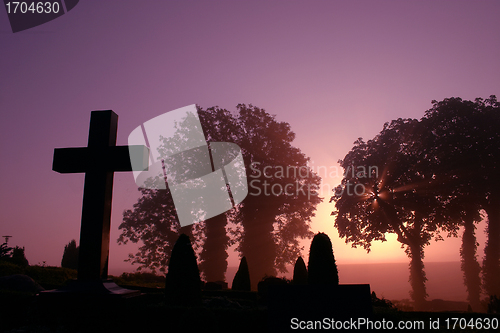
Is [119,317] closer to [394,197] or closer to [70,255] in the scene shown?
[394,197]

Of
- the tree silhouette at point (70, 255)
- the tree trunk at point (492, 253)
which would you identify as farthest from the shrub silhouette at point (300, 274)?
the tree silhouette at point (70, 255)

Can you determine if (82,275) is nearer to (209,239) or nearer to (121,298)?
(121,298)

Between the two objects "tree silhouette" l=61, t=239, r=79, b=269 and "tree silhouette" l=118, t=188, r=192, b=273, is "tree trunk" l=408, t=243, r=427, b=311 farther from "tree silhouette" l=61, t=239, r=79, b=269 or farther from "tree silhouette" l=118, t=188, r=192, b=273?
"tree silhouette" l=61, t=239, r=79, b=269

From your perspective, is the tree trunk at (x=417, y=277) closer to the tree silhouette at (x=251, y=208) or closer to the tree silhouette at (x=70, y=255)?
the tree silhouette at (x=251, y=208)

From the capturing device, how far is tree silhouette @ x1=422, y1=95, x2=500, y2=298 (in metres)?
25.0

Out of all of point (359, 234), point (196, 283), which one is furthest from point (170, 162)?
point (196, 283)

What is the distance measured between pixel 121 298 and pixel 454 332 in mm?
9674

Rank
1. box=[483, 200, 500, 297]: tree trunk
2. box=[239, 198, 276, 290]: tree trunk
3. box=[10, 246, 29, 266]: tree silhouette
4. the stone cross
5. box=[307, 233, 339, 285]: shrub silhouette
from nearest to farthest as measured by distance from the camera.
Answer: the stone cross, box=[307, 233, 339, 285]: shrub silhouette, box=[10, 246, 29, 266]: tree silhouette, box=[483, 200, 500, 297]: tree trunk, box=[239, 198, 276, 290]: tree trunk

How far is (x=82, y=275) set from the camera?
336 inches

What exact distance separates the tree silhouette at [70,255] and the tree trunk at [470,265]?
32050 mm

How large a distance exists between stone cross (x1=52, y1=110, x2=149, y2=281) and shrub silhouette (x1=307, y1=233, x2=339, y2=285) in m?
7.44

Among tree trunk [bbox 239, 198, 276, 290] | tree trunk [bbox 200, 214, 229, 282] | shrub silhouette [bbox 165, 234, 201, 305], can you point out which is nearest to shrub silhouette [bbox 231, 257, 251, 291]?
tree trunk [bbox 239, 198, 276, 290]

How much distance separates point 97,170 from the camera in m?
9.25

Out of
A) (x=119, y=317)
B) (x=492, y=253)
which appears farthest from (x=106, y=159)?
(x=492, y=253)
